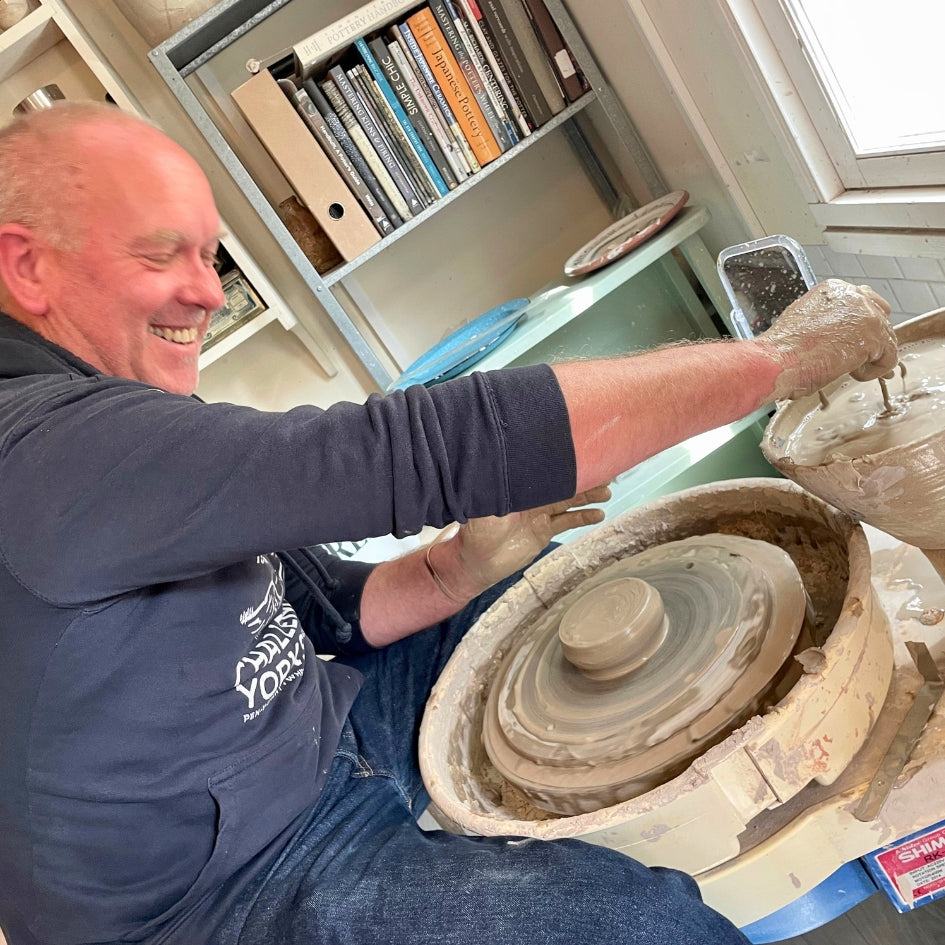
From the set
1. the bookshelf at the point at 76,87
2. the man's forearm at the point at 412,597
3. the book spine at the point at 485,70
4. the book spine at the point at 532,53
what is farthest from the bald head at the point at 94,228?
the book spine at the point at 532,53

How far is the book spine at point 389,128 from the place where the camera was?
2072mm

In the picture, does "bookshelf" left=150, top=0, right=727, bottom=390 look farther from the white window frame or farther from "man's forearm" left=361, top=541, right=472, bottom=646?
"man's forearm" left=361, top=541, right=472, bottom=646

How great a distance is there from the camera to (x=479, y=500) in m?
0.81

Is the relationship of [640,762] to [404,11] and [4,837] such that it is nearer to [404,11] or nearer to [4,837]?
[4,837]

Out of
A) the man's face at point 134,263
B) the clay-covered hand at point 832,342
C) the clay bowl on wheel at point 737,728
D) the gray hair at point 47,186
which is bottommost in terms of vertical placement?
the clay bowl on wheel at point 737,728

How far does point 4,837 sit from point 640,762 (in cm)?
77

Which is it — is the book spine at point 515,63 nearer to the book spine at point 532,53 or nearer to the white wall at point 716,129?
the book spine at point 532,53

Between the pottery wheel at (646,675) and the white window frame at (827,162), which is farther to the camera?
the white window frame at (827,162)

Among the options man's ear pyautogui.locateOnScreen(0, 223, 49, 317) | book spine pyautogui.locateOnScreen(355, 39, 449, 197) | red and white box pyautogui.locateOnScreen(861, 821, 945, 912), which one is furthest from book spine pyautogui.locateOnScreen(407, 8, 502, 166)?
red and white box pyautogui.locateOnScreen(861, 821, 945, 912)

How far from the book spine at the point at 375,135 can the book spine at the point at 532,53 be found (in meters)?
0.42

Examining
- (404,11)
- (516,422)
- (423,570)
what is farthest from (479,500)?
(404,11)

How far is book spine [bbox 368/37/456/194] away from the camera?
2053 millimetres

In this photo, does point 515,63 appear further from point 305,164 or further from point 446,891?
point 446,891

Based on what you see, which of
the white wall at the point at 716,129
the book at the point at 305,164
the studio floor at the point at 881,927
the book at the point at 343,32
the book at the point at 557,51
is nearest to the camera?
the studio floor at the point at 881,927
